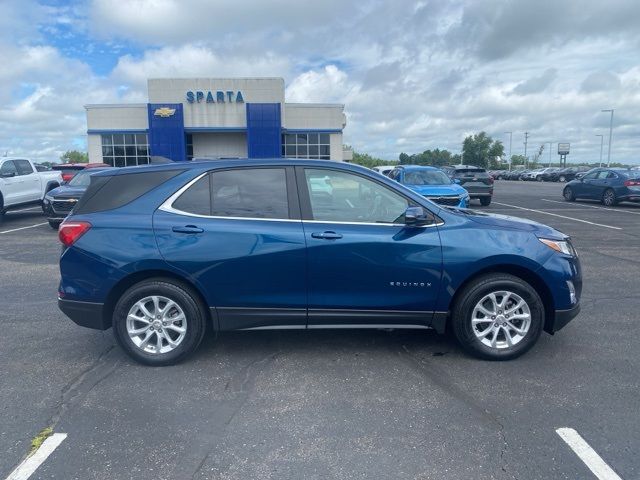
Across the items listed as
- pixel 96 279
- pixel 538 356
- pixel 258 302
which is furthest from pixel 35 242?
pixel 538 356

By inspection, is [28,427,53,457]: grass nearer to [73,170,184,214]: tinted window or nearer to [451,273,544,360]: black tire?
[73,170,184,214]: tinted window

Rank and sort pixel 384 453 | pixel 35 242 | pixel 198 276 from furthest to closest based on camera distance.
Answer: pixel 35 242 → pixel 198 276 → pixel 384 453

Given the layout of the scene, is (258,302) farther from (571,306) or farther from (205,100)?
(205,100)

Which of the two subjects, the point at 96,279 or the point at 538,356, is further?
the point at 538,356

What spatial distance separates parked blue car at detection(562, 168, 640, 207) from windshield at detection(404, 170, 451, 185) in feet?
32.2

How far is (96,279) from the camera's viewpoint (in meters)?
4.32

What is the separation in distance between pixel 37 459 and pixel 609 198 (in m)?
22.5

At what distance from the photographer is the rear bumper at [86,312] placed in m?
4.38

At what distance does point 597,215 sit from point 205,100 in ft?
111

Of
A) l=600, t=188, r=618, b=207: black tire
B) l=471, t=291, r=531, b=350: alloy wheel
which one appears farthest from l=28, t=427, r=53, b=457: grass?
l=600, t=188, r=618, b=207: black tire

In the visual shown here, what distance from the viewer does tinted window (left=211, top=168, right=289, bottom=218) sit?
442cm

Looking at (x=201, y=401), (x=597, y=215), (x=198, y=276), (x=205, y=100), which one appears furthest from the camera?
(x=205, y=100)

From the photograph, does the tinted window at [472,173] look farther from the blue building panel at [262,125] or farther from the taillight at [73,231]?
the blue building panel at [262,125]

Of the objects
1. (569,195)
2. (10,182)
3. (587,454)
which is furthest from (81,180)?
(569,195)
